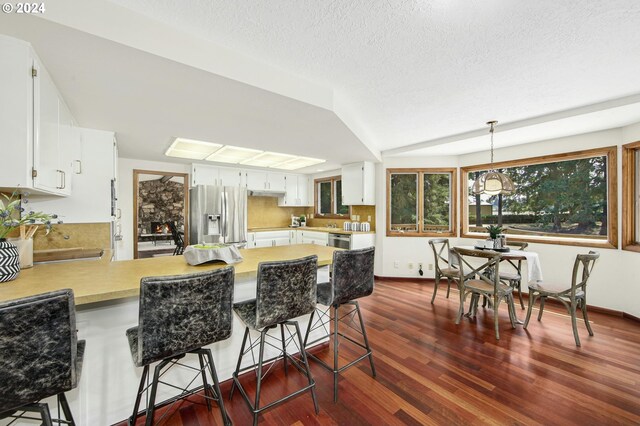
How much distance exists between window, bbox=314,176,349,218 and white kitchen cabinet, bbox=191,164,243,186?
1966mm

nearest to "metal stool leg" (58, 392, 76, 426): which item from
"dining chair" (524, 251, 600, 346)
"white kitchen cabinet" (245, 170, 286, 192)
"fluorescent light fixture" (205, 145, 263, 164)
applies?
"fluorescent light fixture" (205, 145, 263, 164)

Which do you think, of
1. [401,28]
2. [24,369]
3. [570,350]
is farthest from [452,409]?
[401,28]

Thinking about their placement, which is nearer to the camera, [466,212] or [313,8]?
[313,8]

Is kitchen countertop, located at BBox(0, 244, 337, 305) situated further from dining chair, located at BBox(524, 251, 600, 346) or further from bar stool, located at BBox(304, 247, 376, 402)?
dining chair, located at BBox(524, 251, 600, 346)

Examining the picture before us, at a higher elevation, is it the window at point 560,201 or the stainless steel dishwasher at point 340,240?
the window at point 560,201

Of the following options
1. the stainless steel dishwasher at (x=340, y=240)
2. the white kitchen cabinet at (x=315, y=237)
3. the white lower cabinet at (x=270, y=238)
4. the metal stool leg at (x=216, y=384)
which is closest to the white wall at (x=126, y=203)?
the white lower cabinet at (x=270, y=238)

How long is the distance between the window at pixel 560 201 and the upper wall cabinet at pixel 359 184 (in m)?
1.84

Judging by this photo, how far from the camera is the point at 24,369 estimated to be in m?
0.98

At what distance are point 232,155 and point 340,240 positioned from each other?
2503 mm

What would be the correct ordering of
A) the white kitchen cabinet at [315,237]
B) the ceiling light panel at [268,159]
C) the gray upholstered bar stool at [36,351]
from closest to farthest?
the gray upholstered bar stool at [36,351], the ceiling light panel at [268,159], the white kitchen cabinet at [315,237]

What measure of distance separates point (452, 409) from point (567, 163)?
155 inches

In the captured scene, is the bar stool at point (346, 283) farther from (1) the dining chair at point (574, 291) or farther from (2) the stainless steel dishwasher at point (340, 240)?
(2) the stainless steel dishwasher at point (340, 240)

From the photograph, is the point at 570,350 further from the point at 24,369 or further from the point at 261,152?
the point at 261,152

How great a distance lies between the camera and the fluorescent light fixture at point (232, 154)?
4.06m
